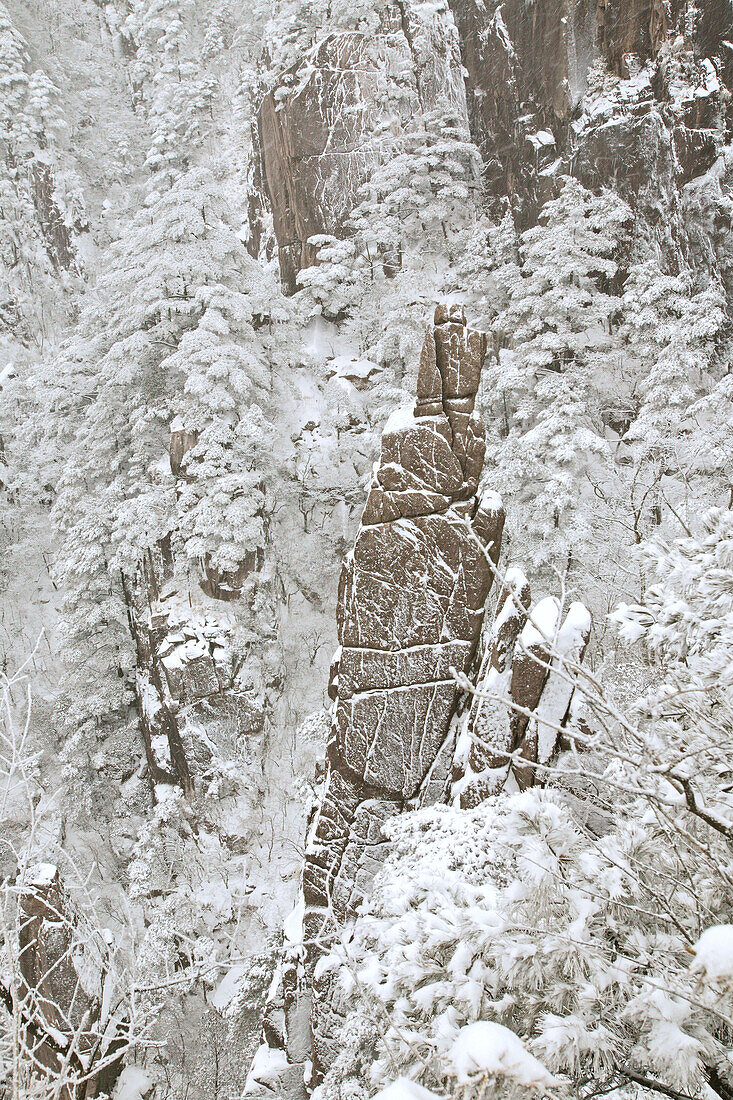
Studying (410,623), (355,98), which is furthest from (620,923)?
(355,98)

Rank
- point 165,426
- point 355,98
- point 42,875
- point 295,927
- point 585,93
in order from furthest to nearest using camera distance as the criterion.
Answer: point 355,98
point 165,426
point 585,93
point 42,875
point 295,927

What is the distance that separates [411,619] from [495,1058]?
5.59 metres

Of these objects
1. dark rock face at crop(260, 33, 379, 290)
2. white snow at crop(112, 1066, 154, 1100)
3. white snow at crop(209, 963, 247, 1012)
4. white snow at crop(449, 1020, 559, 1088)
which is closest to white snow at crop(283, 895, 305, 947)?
white snow at crop(209, 963, 247, 1012)

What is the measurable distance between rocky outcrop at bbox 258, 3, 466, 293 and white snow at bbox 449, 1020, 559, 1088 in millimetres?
22013

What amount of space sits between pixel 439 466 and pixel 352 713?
333 cm

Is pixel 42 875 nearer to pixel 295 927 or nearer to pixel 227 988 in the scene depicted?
pixel 295 927

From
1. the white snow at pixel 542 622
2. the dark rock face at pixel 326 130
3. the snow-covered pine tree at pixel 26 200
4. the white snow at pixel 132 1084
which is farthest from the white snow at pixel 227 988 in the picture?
the snow-covered pine tree at pixel 26 200

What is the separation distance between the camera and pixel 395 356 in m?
17.3

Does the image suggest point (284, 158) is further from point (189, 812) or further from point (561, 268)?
point (189, 812)

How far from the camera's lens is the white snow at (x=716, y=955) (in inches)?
77.6

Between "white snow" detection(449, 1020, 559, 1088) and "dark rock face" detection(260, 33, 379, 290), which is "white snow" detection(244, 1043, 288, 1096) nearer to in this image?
"white snow" detection(449, 1020, 559, 1088)

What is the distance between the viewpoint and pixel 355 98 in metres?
20.4

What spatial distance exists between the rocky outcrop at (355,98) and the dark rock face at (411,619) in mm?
15677

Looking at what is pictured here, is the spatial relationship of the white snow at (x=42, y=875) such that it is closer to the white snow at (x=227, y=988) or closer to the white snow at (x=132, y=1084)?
the white snow at (x=132, y=1084)
